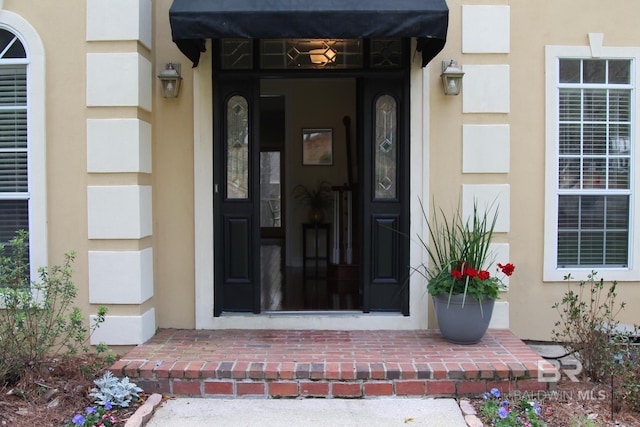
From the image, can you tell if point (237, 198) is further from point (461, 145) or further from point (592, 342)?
point (592, 342)

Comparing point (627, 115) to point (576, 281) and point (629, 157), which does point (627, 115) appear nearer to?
point (629, 157)

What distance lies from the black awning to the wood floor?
2.52 m

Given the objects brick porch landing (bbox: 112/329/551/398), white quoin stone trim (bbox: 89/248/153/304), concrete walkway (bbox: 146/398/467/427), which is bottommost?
concrete walkway (bbox: 146/398/467/427)

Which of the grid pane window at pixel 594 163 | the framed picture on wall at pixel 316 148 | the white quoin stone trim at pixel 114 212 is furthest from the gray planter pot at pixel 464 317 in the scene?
the framed picture on wall at pixel 316 148

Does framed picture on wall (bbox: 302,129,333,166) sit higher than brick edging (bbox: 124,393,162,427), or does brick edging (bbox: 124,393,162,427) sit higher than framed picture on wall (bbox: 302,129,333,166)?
framed picture on wall (bbox: 302,129,333,166)

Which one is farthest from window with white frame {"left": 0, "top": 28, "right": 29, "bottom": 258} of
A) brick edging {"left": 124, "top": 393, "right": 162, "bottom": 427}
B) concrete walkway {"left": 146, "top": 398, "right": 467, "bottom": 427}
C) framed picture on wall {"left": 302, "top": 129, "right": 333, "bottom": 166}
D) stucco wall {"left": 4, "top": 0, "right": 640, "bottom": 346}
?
framed picture on wall {"left": 302, "top": 129, "right": 333, "bottom": 166}

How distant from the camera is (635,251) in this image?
4766 millimetres

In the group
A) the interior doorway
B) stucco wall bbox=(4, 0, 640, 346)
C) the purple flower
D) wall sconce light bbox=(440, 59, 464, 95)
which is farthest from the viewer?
the interior doorway

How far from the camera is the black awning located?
3.82 meters

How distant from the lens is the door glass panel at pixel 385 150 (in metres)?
4.70

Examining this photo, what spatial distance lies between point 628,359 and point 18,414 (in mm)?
4113

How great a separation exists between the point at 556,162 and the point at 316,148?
183 inches

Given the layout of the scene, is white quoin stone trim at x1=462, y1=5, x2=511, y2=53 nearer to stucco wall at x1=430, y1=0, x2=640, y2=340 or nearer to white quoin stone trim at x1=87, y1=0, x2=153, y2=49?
stucco wall at x1=430, y1=0, x2=640, y2=340

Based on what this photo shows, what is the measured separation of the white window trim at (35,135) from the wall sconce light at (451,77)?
3291 millimetres
